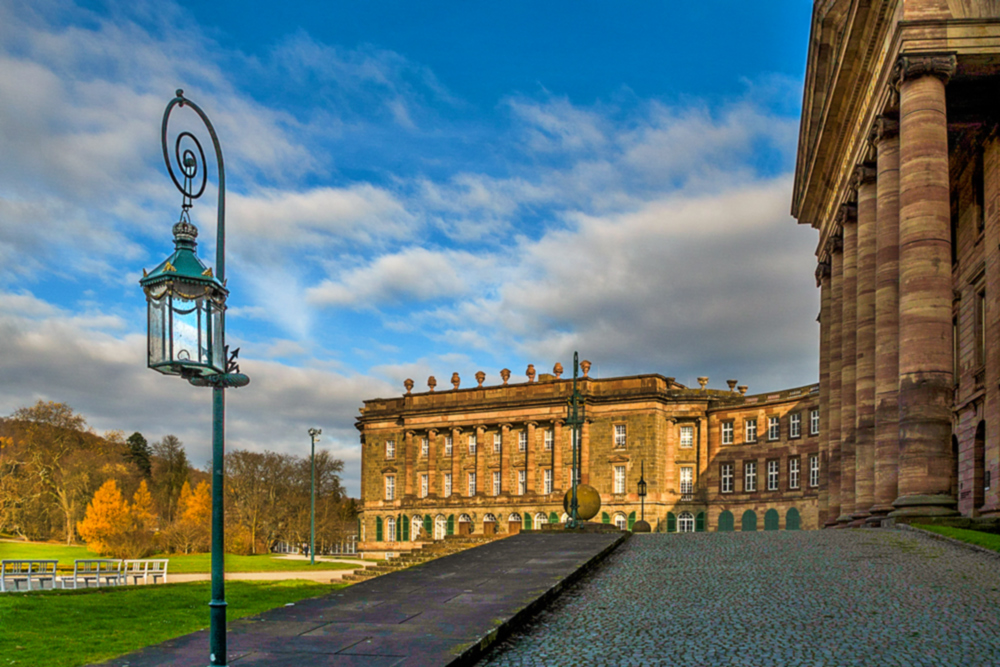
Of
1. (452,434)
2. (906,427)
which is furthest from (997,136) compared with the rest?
(452,434)

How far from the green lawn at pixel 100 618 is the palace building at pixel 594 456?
58.1m

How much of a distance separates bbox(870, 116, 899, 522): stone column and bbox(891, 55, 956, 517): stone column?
6.86 feet

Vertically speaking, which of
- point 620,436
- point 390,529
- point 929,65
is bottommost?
point 390,529

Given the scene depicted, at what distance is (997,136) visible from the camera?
1124 inches

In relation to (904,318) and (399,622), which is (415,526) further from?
(399,622)

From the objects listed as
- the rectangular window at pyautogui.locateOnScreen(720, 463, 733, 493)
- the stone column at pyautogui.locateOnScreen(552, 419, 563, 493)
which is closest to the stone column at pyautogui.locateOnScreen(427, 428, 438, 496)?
the stone column at pyautogui.locateOnScreen(552, 419, 563, 493)

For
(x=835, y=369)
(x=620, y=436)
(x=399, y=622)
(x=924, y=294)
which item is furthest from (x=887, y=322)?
(x=620, y=436)

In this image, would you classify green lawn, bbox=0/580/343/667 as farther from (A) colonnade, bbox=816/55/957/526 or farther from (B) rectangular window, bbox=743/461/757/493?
(B) rectangular window, bbox=743/461/757/493

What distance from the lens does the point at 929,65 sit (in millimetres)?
26234

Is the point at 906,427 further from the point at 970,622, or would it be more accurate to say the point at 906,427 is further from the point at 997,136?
the point at 970,622

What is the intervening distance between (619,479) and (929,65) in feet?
213

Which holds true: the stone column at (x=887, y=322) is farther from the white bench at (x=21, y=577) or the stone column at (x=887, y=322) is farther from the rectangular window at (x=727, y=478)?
the rectangular window at (x=727, y=478)

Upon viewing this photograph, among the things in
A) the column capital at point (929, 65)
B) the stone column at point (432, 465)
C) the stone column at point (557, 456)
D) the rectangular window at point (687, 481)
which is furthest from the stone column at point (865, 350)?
the stone column at point (432, 465)

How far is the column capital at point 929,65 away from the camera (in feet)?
85.7
